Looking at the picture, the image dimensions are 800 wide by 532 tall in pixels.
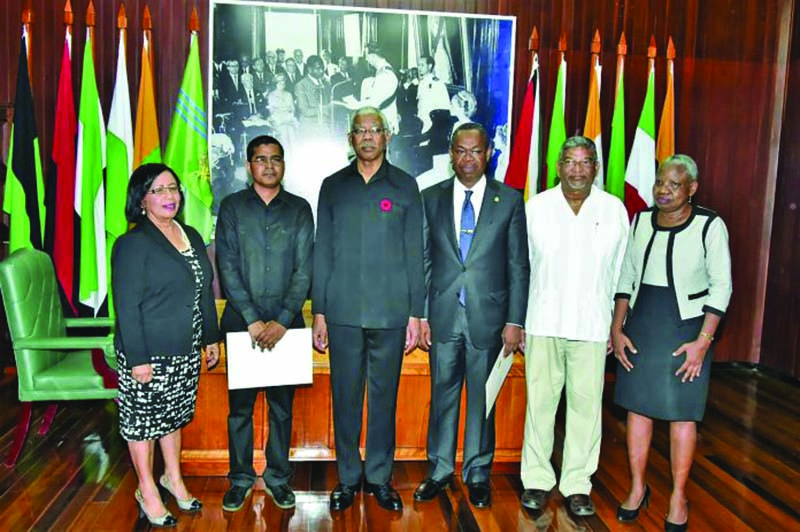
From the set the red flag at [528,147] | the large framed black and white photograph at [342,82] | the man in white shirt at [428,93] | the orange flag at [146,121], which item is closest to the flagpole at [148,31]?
the orange flag at [146,121]

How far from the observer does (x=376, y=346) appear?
108 inches

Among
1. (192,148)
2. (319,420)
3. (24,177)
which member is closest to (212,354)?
(319,420)

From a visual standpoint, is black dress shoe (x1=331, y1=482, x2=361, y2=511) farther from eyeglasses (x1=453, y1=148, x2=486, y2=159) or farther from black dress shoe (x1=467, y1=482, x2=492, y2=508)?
eyeglasses (x1=453, y1=148, x2=486, y2=159)

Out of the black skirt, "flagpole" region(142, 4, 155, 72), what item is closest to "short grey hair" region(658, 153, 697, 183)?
the black skirt

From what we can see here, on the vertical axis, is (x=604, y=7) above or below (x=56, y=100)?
above

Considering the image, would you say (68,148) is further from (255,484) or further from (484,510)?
(484,510)

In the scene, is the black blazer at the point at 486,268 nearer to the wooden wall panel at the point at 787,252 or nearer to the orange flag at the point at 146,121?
the orange flag at the point at 146,121

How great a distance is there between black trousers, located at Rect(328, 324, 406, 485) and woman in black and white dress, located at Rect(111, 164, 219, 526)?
58 cm

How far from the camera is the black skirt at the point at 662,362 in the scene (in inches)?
100

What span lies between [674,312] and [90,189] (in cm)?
360

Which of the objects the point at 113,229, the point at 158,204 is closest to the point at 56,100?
the point at 113,229

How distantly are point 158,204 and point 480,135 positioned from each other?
1247 mm

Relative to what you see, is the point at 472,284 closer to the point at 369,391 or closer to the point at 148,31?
the point at 369,391

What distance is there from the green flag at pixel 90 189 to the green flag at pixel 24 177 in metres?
0.26
